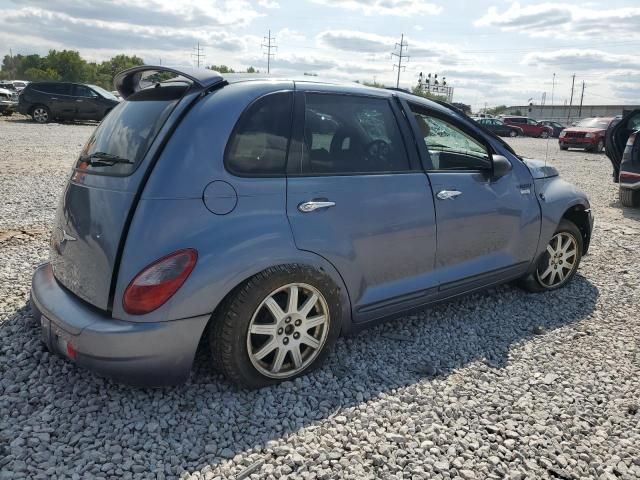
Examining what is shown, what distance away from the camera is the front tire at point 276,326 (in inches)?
105

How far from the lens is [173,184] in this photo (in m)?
2.54

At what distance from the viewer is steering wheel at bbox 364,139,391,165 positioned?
3.27 metres

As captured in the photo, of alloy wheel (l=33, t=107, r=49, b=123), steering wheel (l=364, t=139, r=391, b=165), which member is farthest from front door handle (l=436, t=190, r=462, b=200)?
alloy wheel (l=33, t=107, r=49, b=123)

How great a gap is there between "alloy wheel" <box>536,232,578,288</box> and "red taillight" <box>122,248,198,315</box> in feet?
10.4

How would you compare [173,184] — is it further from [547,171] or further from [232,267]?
[547,171]

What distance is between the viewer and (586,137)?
22344 millimetres

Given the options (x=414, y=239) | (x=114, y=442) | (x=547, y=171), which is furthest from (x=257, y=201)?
(x=547, y=171)

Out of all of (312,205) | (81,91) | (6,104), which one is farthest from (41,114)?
(312,205)

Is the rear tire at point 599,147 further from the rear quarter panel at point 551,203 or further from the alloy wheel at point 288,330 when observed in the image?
the alloy wheel at point 288,330

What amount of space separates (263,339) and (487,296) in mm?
2371

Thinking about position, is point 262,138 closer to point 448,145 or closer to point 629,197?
point 448,145

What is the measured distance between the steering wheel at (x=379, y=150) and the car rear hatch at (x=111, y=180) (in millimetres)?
999

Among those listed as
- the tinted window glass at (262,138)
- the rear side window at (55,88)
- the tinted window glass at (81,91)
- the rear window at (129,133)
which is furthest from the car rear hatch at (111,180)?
the rear side window at (55,88)

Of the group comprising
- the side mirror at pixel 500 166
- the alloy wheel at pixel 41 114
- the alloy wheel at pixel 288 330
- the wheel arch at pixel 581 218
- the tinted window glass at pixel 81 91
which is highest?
the tinted window glass at pixel 81 91
